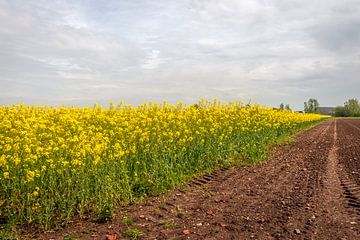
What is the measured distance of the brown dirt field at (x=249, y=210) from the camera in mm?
5988

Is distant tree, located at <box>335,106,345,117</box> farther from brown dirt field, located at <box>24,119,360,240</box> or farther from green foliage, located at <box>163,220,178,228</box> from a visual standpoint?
green foliage, located at <box>163,220,178,228</box>

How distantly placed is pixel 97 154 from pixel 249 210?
3390 millimetres

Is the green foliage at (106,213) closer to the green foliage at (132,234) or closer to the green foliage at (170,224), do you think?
the green foliage at (132,234)

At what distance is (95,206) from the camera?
698cm

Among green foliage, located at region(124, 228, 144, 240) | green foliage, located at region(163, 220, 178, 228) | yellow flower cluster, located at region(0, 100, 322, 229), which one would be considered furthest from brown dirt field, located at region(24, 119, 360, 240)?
yellow flower cluster, located at region(0, 100, 322, 229)

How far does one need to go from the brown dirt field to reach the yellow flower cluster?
60 centimetres

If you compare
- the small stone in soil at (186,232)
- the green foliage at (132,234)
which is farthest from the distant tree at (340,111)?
the green foliage at (132,234)

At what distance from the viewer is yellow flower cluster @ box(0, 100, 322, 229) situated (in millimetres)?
6551

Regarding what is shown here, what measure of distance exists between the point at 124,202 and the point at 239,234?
2.72 meters

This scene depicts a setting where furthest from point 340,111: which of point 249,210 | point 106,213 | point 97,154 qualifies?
point 106,213

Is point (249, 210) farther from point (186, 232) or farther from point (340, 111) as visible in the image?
point (340, 111)

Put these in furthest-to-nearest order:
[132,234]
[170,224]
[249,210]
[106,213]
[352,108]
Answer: [352,108] < [249,210] < [106,213] < [170,224] < [132,234]

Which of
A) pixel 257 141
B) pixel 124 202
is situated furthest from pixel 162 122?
pixel 257 141

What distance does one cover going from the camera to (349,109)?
15350 cm
